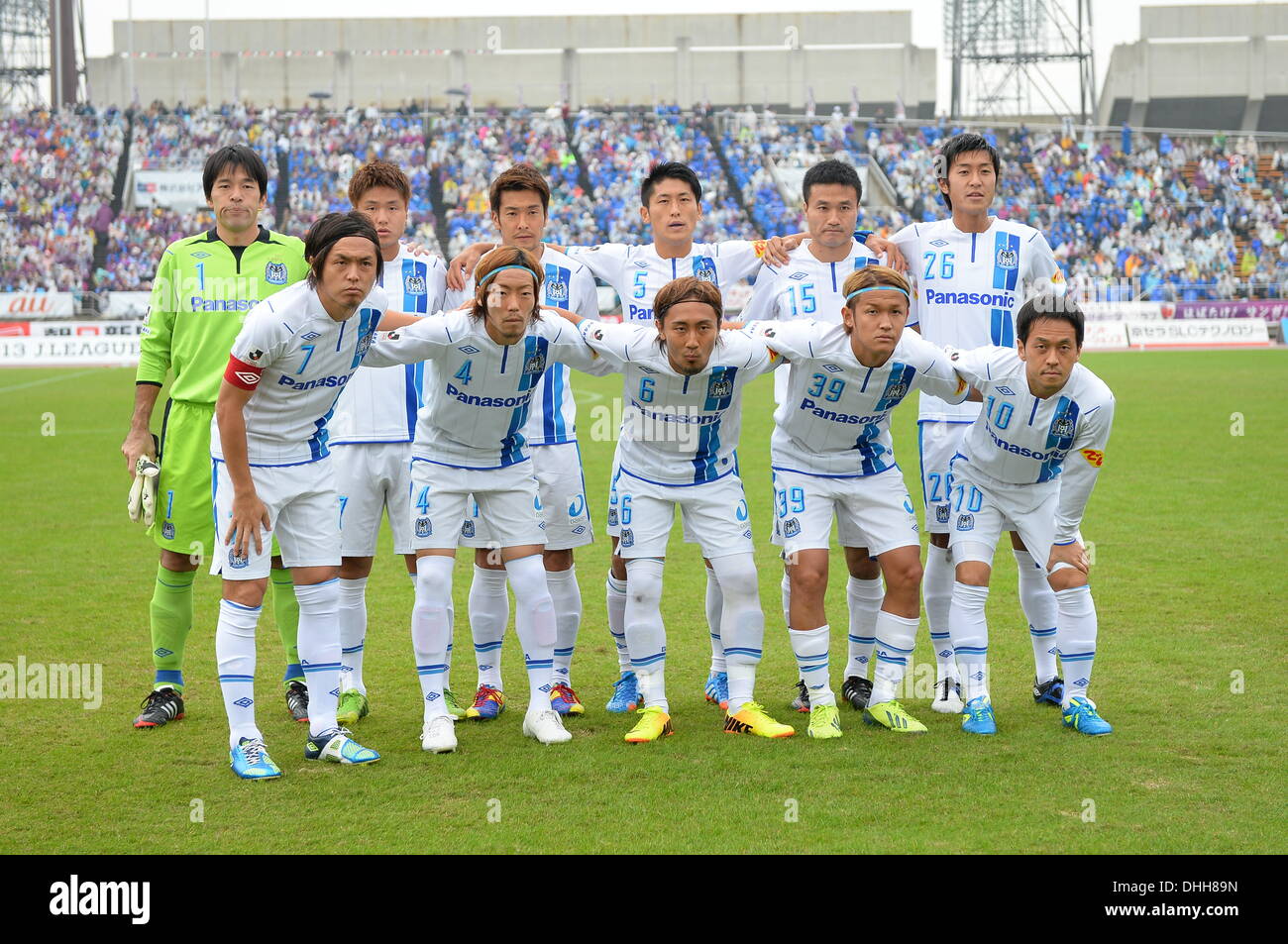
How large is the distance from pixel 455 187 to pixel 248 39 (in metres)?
21.0

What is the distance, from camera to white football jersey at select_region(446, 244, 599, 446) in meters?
6.37

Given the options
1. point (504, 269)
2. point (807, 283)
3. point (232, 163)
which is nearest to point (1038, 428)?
point (807, 283)

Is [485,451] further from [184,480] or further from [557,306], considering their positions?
[184,480]

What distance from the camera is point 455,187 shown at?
40.6 metres

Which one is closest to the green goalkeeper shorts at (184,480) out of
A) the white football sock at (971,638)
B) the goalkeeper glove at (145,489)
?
the goalkeeper glove at (145,489)

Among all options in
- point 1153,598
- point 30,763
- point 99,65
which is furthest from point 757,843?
point 99,65

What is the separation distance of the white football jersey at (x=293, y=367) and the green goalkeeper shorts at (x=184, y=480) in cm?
41

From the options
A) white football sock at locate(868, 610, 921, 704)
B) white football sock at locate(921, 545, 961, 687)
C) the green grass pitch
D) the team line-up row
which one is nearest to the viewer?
the green grass pitch

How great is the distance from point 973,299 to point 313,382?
3.28 metres

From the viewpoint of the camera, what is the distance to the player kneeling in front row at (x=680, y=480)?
5707 mm

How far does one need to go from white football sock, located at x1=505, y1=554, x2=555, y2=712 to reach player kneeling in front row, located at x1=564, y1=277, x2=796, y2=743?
1.22ft

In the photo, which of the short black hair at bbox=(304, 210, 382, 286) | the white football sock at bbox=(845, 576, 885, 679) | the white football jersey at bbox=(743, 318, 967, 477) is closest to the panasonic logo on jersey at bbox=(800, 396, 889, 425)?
the white football jersey at bbox=(743, 318, 967, 477)

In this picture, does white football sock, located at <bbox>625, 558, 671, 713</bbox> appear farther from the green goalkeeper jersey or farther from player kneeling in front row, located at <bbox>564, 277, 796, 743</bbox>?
the green goalkeeper jersey

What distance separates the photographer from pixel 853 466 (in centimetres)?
602
